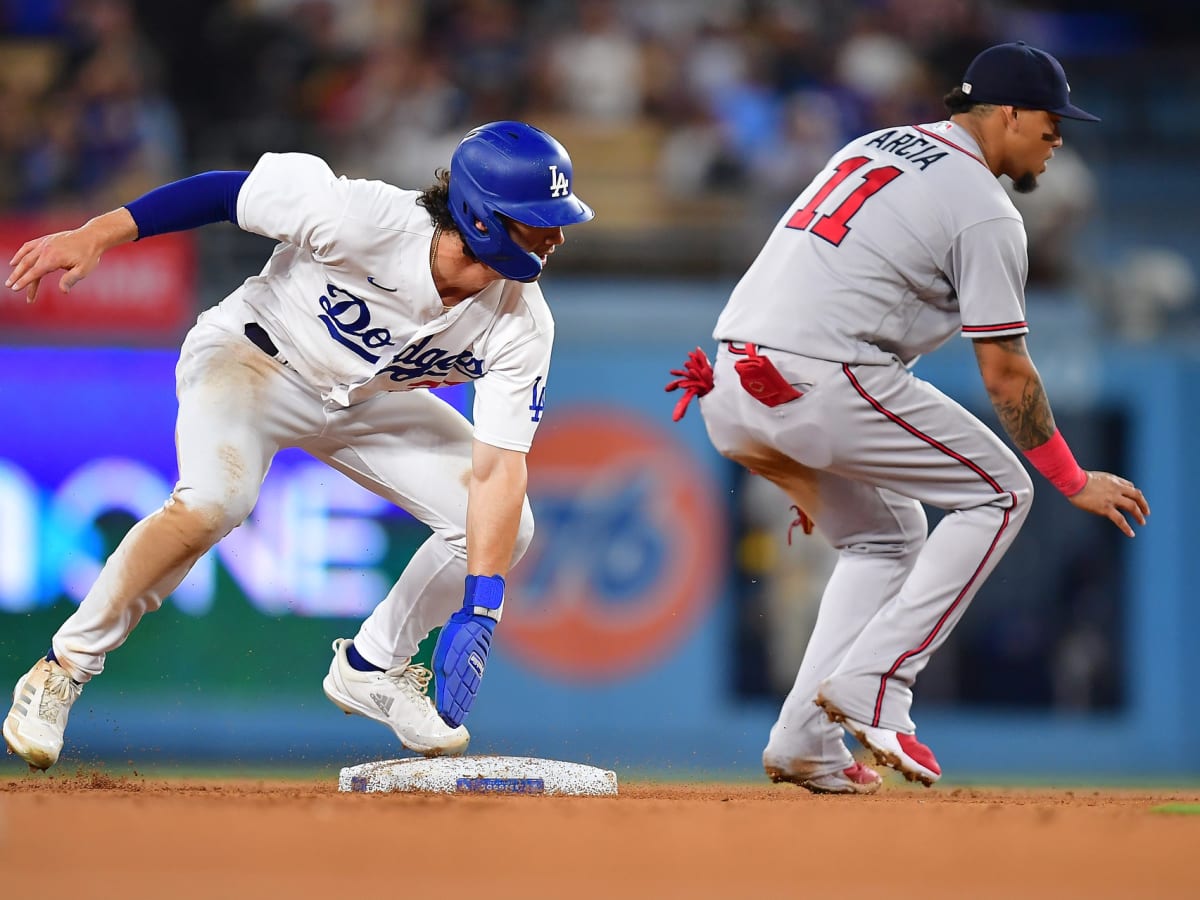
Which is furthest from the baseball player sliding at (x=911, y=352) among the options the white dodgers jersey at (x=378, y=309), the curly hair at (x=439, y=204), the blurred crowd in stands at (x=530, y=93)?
the blurred crowd in stands at (x=530, y=93)

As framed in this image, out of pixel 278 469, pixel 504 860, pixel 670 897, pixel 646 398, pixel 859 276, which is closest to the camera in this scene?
pixel 670 897

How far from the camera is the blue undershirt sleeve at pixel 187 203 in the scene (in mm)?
4883

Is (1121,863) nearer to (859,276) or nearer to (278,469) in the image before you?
(859,276)

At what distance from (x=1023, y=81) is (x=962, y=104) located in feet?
0.83

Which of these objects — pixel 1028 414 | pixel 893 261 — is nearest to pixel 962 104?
pixel 893 261

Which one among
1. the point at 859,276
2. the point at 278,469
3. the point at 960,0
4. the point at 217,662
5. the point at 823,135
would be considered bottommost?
the point at 217,662

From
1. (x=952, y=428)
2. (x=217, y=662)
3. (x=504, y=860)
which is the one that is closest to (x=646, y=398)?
(x=217, y=662)

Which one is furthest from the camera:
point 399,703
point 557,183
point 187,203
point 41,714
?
point 399,703

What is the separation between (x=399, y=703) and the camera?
18.0 ft

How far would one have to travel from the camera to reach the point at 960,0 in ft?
39.6

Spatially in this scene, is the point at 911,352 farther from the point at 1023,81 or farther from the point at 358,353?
the point at 358,353

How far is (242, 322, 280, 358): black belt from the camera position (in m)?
5.17

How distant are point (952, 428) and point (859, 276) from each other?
540 millimetres

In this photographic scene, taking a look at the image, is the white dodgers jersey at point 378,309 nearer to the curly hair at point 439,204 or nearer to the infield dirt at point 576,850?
the curly hair at point 439,204
